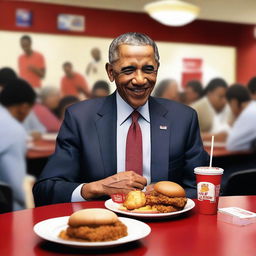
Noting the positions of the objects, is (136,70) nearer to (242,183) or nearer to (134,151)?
(134,151)

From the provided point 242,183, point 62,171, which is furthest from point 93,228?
point 242,183

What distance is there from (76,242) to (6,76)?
5.41 metres

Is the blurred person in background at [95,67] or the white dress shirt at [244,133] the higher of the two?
the blurred person in background at [95,67]

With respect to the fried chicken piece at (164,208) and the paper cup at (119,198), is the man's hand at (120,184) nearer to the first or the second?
the paper cup at (119,198)

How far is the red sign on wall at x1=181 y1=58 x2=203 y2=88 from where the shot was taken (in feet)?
24.7

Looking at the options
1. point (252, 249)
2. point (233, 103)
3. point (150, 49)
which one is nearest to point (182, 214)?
point (252, 249)

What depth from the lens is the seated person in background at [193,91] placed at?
7.52 m

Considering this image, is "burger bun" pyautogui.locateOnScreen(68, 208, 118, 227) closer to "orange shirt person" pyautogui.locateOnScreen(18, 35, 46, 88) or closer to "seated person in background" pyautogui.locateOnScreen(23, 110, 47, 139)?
"seated person in background" pyautogui.locateOnScreen(23, 110, 47, 139)

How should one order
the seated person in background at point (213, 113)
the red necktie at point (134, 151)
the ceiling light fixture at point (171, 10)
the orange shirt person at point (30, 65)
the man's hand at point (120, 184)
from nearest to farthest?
the man's hand at point (120, 184) < the red necktie at point (134, 151) < the ceiling light fixture at point (171, 10) < the orange shirt person at point (30, 65) < the seated person in background at point (213, 113)

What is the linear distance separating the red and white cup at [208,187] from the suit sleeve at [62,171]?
1.79 feet

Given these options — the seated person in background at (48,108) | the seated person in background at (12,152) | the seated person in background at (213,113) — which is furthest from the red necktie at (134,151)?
the seated person in background at (213,113)

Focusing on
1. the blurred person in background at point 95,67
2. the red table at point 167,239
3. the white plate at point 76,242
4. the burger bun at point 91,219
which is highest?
the blurred person in background at point 95,67

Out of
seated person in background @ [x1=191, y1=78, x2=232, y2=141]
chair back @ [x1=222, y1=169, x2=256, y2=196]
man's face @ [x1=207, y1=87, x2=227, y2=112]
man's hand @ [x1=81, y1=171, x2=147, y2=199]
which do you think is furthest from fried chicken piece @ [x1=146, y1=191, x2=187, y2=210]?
man's face @ [x1=207, y1=87, x2=227, y2=112]

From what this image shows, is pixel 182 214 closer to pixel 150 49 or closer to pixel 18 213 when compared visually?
pixel 18 213
